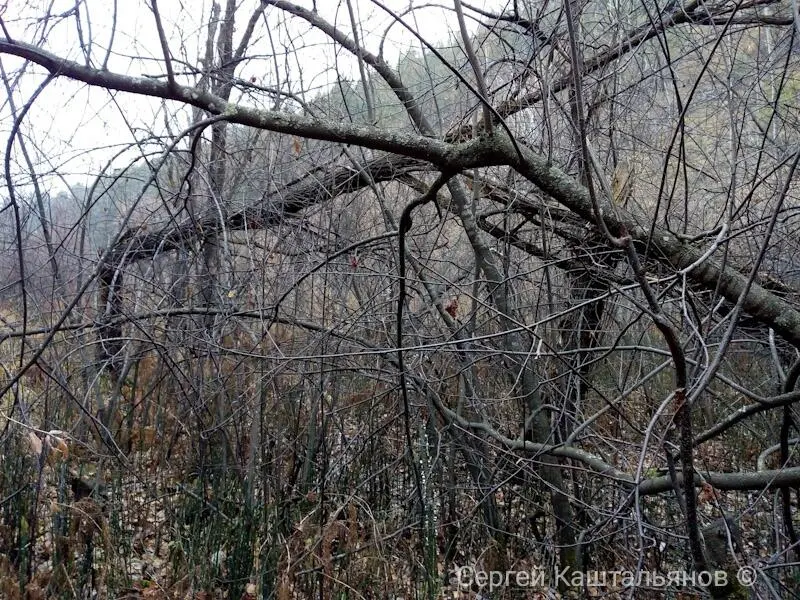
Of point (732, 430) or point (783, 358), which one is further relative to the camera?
point (732, 430)

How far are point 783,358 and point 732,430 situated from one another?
127 cm

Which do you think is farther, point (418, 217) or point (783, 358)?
point (418, 217)

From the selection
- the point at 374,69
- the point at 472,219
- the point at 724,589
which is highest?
the point at 374,69

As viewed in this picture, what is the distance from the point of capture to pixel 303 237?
418cm

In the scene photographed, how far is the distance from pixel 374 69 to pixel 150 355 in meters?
3.05

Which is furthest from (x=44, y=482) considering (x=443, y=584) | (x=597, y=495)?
(x=597, y=495)

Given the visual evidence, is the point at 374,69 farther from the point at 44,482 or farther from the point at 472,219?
the point at 44,482

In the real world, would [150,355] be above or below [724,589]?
above

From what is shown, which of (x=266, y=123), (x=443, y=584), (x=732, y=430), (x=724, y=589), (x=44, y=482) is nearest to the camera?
(x=724, y=589)

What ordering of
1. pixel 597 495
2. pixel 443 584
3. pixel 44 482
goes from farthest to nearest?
pixel 44 482, pixel 597 495, pixel 443 584

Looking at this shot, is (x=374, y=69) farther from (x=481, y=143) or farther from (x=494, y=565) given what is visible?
(x=494, y=565)

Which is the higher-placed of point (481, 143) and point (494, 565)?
point (481, 143)

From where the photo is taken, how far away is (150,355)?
17.2ft

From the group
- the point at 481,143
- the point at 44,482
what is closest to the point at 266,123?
the point at 481,143
